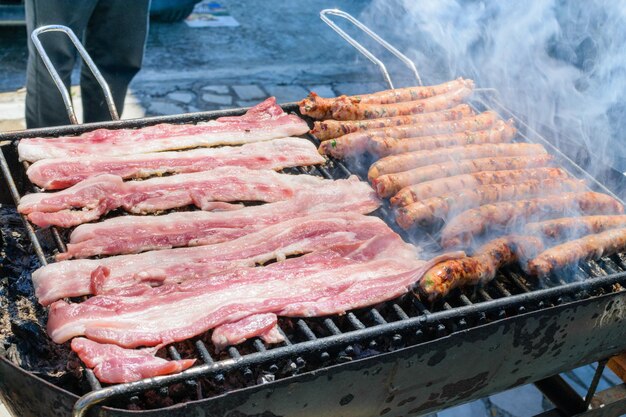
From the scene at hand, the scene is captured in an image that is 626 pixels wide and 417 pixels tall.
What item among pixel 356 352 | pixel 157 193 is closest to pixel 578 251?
pixel 356 352

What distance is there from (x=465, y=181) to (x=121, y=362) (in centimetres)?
209

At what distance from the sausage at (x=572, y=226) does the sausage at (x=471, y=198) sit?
27cm

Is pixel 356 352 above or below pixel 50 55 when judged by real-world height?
above


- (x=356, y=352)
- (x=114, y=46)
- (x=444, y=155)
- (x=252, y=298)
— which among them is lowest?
(x=114, y=46)

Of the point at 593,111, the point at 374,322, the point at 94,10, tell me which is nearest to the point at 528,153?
the point at 374,322

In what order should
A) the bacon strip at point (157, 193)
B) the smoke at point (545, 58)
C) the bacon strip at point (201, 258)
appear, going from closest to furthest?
the bacon strip at point (201, 258) → the bacon strip at point (157, 193) → the smoke at point (545, 58)

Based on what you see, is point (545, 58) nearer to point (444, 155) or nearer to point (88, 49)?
point (444, 155)

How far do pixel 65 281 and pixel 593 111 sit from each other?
5.10m

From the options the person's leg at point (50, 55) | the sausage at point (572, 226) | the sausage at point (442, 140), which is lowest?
the person's leg at point (50, 55)

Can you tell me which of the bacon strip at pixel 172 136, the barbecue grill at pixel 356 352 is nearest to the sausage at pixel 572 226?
the barbecue grill at pixel 356 352

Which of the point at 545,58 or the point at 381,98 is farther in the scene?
the point at 545,58

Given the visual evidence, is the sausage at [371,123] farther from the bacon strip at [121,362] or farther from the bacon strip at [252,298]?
the bacon strip at [121,362]

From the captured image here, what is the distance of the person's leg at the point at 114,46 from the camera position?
5488mm

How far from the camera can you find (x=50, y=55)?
5.20 m
